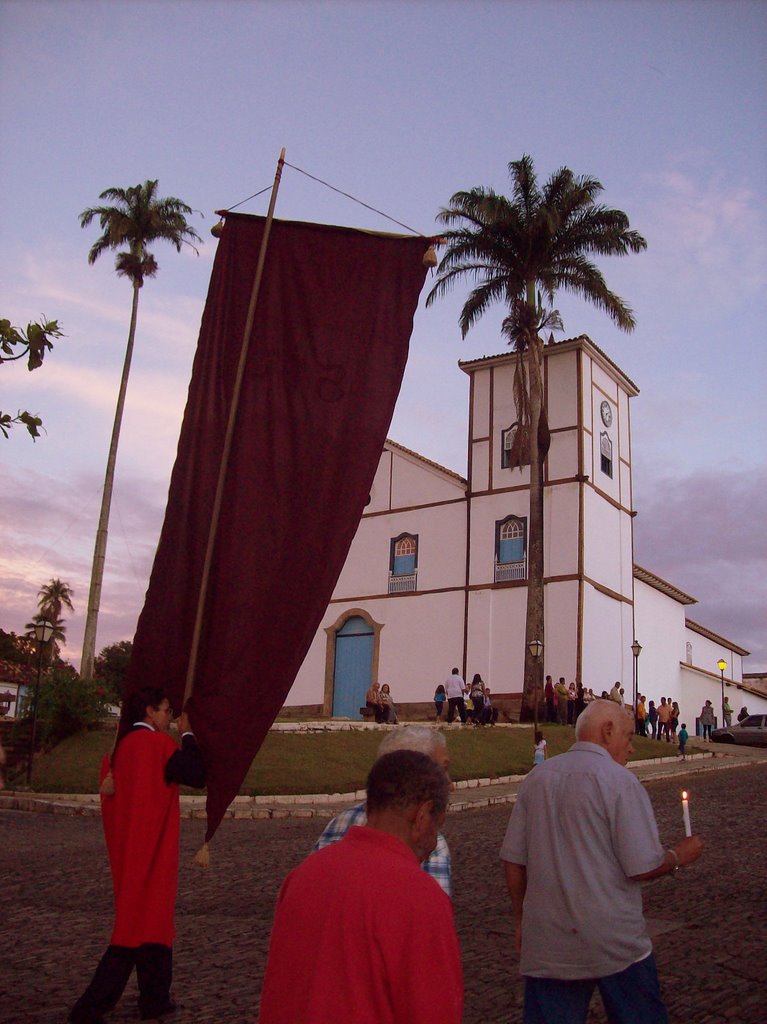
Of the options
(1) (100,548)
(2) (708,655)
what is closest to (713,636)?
(2) (708,655)

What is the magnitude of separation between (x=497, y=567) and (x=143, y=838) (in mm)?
27012

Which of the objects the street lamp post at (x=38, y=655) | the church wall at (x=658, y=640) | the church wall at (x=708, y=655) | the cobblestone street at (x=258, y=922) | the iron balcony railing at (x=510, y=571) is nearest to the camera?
the cobblestone street at (x=258, y=922)

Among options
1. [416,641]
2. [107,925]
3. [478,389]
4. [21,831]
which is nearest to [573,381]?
[478,389]

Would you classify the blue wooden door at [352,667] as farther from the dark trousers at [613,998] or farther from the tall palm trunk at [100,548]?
the dark trousers at [613,998]

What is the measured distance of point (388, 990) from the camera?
204cm

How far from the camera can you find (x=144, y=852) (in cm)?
448

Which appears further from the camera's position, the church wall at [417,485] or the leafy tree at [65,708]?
the church wall at [417,485]

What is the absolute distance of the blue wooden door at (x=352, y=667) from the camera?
32938 mm

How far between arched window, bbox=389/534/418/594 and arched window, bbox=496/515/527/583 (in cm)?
323

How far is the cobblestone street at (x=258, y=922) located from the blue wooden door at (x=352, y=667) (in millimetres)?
20529

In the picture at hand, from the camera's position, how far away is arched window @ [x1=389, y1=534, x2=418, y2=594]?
3309 centimetres

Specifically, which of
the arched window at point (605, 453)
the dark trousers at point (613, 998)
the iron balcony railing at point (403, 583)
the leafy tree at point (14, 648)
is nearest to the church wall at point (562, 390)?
the arched window at point (605, 453)

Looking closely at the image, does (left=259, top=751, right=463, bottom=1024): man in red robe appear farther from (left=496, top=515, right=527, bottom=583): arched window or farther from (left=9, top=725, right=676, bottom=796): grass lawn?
(left=496, top=515, right=527, bottom=583): arched window

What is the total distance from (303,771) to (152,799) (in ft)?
40.7
